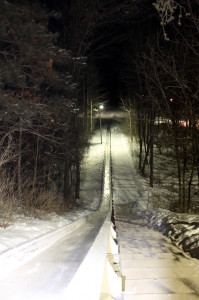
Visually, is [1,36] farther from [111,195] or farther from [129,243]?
[111,195]

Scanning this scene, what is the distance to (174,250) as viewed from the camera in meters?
8.57

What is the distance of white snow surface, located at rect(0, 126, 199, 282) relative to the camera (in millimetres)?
8005

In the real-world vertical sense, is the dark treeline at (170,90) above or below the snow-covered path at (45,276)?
above

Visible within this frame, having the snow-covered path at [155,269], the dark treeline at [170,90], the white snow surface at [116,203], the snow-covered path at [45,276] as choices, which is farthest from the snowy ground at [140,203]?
the snow-covered path at [45,276]

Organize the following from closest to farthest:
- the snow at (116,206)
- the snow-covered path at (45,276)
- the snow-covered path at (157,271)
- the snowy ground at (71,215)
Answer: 1. the snow-covered path at (45,276)
2. the snow-covered path at (157,271)
3. the snowy ground at (71,215)
4. the snow at (116,206)

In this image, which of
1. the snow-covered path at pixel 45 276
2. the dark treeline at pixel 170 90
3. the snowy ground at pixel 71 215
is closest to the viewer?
the snow-covered path at pixel 45 276

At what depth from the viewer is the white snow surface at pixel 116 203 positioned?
8005mm

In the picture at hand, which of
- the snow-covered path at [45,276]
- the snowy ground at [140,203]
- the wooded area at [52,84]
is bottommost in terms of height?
the snowy ground at [140,203]

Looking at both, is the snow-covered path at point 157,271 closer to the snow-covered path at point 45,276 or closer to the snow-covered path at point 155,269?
the snow-covered path at point 155,269

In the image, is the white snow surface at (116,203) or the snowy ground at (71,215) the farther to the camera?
the white snow surface at (116,203)

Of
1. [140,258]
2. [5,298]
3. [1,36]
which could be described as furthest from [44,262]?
[1,36]

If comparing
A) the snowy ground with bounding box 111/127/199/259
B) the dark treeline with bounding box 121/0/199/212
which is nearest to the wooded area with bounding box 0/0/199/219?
the dark treeline with bounding box 121/0/199/212

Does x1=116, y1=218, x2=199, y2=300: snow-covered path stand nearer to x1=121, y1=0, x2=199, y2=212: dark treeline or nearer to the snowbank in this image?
the snowbank

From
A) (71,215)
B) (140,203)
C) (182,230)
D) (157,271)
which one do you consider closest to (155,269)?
(157,271)
